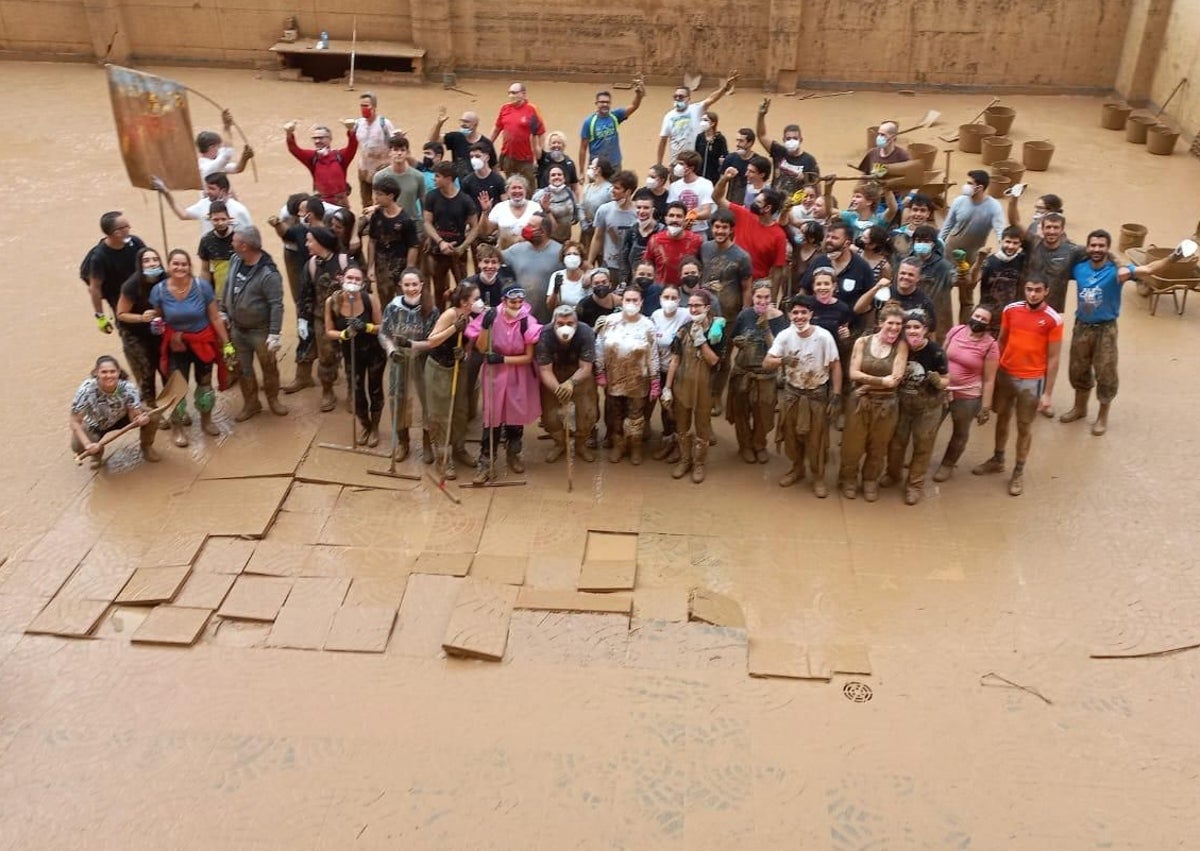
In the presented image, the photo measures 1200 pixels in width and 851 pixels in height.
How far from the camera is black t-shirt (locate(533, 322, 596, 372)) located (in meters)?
7.65

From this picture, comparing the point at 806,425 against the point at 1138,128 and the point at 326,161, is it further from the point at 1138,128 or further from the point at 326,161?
the point at 1138,128

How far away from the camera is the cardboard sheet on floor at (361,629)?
638 centimetres

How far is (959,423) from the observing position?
25.4 ft

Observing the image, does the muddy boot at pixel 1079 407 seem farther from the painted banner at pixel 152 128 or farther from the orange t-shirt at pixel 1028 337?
the painted banner at pixel 152 128

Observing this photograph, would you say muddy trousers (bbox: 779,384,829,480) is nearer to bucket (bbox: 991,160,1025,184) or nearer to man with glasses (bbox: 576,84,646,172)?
man with glasses (bbox: 576,84,646,172)

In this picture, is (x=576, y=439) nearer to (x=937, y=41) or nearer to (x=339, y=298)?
(x=339, y=298)

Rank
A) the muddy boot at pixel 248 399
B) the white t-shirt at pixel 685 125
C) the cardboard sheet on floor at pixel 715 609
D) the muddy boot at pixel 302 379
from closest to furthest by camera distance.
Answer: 1. the cardboard sheet on floor at pixel 715 609
2. the muddy boot at pixel 248 399
3. the muddy boot at pixel 302 379
4. the white t-shirt at pixel 685 125

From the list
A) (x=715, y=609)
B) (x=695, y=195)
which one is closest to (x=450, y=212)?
(x=695, y=195)

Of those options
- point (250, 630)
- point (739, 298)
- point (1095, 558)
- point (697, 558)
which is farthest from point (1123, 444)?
point (250, 630)

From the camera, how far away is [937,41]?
1698cm

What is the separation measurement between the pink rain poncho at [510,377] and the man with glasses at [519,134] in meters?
4.44

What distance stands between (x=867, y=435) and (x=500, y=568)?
109 inches

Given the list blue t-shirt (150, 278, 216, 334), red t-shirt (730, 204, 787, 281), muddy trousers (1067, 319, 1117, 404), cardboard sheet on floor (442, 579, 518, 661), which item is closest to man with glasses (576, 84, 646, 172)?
Answer: red t-shirt (730, 204, 787, 281)

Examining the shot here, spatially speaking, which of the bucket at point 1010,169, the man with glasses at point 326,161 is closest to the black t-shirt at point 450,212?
the man with glasses at point 326,161
